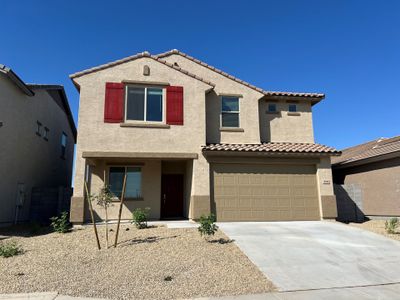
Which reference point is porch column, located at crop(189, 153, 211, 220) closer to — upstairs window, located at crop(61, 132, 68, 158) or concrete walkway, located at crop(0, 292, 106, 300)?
concrete walkway, located at crop(0, 292, 106, 300)

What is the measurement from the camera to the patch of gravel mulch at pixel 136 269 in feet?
21.4

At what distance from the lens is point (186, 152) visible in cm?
1395

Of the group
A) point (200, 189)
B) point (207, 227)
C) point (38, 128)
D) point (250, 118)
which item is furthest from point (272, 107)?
point (38, 128)

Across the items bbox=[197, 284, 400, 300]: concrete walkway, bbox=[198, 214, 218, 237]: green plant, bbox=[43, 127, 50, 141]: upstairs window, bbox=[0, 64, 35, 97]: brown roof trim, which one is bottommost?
bbox=[197, 284, 400, 300]: concrete walkway

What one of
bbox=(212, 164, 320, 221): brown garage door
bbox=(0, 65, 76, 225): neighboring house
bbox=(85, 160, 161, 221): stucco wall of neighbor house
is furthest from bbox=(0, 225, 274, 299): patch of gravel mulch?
bbox=(0, 65, 76, 225): neighboring house

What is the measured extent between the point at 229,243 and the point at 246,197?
4463 mm

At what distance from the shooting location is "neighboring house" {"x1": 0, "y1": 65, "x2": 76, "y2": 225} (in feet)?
44.8

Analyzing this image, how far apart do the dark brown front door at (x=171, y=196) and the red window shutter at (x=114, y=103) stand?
3.86m

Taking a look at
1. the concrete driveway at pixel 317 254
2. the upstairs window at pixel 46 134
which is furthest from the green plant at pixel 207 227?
the upstairs window at pixel 46 134

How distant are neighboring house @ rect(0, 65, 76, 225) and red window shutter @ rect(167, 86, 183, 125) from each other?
21.9 feet

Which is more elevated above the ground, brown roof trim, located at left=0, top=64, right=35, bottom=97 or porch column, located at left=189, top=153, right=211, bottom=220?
brown roof trim, located at left=0, top=64, right=35, bottom=97

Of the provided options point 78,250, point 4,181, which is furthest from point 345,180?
Answer: point 4,181

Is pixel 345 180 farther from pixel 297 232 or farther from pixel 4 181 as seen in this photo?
pixel 4 181

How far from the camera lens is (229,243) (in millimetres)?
9750
